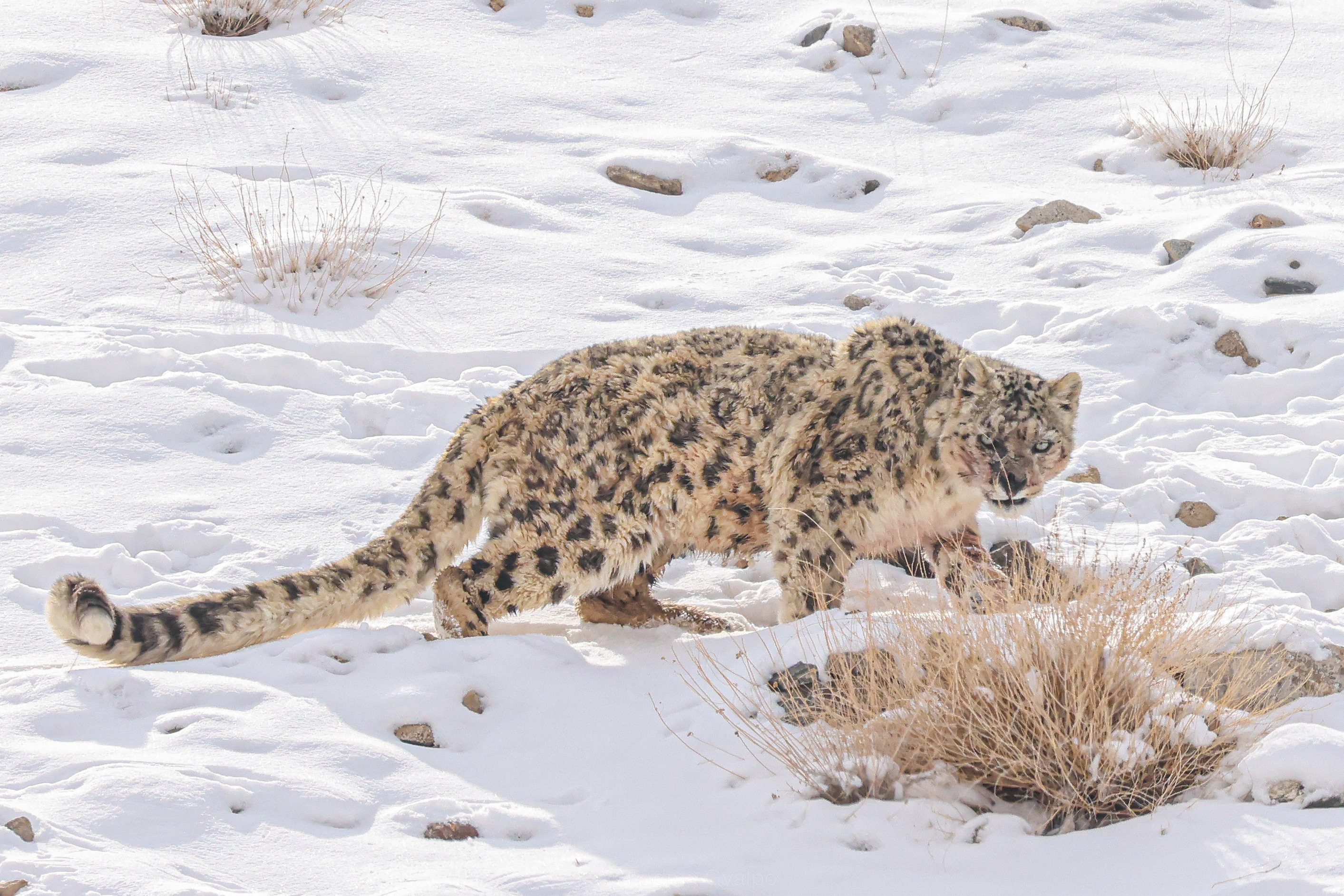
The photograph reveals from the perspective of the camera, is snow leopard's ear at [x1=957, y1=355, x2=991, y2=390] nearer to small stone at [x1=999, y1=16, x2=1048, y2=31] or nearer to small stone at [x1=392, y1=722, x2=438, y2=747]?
small stone at [x1=392, y1=722, x2=438, y2=747]

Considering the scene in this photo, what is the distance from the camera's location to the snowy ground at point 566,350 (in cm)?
427

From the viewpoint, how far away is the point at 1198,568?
20.7 ft

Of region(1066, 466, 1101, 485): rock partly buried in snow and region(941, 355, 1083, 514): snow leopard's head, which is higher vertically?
region(941, 355, 1083, 514): snow leopard's head

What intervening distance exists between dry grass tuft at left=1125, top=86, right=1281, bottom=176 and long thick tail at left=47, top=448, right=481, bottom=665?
8.11 meters

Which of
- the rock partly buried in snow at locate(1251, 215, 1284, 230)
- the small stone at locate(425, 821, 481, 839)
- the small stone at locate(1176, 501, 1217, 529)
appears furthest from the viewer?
the rock partly buried in snow at locate(1251, 215, 1284, 230)

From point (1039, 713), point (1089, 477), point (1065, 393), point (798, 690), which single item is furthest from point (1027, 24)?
point (1039, 713)

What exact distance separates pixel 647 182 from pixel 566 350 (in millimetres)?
3199

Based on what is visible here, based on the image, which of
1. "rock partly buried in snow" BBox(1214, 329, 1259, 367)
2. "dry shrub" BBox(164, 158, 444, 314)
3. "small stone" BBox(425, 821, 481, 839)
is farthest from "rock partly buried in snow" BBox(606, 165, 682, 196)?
"small stone" BBox(425, 821, 481, 839)

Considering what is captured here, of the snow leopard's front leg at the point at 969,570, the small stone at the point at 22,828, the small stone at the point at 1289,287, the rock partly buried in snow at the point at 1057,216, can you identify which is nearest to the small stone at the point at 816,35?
the rock partly buried in snow at the point at 1057,216

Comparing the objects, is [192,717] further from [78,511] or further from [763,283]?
[763,283]

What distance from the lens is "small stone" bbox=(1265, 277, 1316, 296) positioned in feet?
30.1

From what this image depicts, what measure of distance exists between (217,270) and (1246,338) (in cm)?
729

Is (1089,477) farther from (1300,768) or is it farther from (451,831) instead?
(451,831)

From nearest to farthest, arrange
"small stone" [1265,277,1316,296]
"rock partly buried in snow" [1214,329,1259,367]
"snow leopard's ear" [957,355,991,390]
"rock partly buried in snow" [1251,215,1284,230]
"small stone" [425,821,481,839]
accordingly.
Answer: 1. "small stone" [425,821,481,839]
2. "snow leopard's ear" [957,355,991,390]
3. "rock partly buried in snow" [1214,329,1259,367]
4. "small stone" [1265,277,1316,296]
5. "rock partly buried in snow" [1251,215,1284,230]
